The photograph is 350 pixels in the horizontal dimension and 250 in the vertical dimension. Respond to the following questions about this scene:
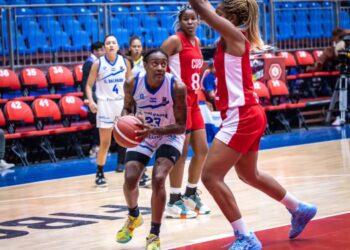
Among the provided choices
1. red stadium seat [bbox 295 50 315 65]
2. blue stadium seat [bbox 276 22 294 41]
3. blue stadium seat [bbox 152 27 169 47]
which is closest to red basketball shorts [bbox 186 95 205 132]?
blue stadium seat [bbox 152 27 169 47]

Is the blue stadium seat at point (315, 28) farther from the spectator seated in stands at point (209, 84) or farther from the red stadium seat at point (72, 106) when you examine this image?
the red stadium seat at point (72, 106)

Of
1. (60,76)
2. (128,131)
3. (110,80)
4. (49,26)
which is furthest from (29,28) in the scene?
(128,131)

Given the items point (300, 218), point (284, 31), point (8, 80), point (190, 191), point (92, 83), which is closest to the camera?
point (300, 218)

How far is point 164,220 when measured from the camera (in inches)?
314

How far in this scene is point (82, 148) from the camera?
15109 millimetres

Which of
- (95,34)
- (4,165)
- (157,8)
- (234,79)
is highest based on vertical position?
(157,8)

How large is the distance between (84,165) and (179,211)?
17.9ft

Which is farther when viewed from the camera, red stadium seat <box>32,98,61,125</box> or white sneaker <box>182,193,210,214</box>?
red stadium seat <box>32,98,61,125</box>

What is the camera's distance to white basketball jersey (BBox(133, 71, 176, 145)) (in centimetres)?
681

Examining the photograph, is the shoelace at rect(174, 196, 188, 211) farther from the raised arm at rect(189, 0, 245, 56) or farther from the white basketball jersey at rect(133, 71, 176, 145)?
the raised arm at rect(189, 0, 245, 56)

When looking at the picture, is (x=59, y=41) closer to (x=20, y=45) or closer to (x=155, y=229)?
(x=20, y=45)

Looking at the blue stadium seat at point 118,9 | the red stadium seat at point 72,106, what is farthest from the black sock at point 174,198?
the blue stadium seat at point 118,9

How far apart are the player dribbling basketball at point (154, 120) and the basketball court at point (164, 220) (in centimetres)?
49

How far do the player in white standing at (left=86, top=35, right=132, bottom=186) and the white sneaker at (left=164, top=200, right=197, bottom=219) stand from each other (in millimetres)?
3015
